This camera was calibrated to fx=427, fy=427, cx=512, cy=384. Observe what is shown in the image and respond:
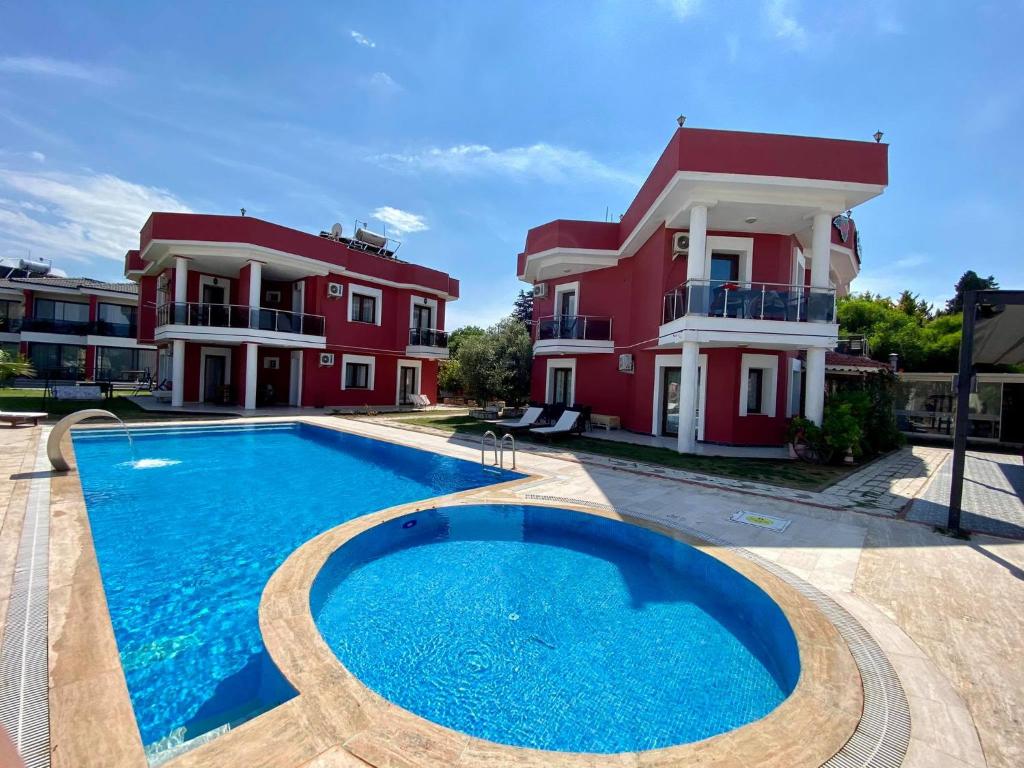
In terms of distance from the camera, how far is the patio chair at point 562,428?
41.7ft

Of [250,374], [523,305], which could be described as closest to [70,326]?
[250,374]

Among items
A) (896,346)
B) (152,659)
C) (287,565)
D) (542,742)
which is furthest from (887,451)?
(152,659)

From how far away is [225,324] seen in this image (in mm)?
16359

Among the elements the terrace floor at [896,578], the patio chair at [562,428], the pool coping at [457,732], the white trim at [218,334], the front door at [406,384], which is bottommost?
the pool coping at [457,732]

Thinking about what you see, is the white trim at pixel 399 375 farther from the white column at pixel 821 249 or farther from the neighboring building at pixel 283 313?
the white column at pixel 821 249

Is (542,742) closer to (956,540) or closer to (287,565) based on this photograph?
(287,565)

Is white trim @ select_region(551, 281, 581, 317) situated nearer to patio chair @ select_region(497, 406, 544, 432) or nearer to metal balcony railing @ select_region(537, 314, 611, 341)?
metal balcony railing @ select_region(537, 314, 611, 341)

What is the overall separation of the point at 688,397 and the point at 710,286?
2.73m

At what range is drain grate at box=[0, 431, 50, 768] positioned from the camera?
1960 mm

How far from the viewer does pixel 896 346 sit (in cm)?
2016

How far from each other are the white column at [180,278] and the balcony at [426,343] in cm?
915

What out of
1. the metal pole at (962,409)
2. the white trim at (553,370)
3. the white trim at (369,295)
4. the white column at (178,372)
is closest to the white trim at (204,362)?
the white column at (178,372)

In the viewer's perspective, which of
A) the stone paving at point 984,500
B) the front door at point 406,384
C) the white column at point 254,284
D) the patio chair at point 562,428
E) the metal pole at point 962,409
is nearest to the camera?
the metal pole at point 962,409

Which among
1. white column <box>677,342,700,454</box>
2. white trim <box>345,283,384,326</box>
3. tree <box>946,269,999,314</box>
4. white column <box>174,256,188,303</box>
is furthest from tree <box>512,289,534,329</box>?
white column <box>677,342,700,454</box>
